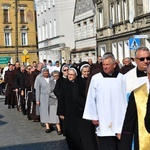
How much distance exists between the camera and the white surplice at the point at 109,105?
7.32 metres

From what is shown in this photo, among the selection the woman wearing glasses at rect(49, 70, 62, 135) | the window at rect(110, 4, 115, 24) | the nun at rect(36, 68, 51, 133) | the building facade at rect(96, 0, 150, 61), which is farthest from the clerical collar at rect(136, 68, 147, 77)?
the window at rect(110, 4, 115, 24)

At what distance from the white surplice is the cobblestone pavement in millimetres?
3141

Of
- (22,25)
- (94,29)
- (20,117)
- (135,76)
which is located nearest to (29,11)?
(22,25)

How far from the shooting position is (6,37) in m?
75.7

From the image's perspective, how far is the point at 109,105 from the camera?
731 centimetres

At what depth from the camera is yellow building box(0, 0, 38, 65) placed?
246 feet

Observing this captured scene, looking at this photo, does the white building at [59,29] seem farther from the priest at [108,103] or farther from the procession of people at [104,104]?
the priest at [108,103]

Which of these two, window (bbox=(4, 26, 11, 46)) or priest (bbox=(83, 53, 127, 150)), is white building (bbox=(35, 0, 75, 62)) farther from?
priest (bbox=(83, 53, 127, 150))

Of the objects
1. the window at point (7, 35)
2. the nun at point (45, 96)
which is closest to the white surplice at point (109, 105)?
the nun at point (45, 96)

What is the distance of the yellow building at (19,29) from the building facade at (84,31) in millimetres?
25574

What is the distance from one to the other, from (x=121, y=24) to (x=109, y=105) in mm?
29464

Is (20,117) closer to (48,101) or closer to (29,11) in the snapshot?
(48,101)

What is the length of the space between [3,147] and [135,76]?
18.5ft

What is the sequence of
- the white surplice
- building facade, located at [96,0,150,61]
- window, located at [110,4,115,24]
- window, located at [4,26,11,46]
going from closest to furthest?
1. the white surplice
2. building facade, located at [96,0,150,61]
3. window, located at [110,4,115,24]
4. window, located at [4,26,11,46]
